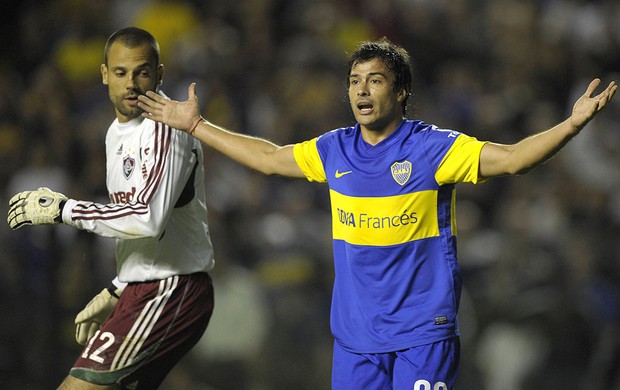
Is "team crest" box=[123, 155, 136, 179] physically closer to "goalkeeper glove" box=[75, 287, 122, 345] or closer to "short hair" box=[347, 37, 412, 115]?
"goalkeeper glove" box=[75, 287, 122, 345]

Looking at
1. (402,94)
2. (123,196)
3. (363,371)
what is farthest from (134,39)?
(363,371)

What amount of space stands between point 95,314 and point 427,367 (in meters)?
1.73

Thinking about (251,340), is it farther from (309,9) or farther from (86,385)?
(309,9)

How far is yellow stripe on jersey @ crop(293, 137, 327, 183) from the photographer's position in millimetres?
4504

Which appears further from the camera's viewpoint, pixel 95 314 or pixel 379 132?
pixel 95 314

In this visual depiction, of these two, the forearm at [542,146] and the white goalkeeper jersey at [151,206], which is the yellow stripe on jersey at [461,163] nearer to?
the forearm at [542,146]

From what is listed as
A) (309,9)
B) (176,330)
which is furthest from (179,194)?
(309,9)

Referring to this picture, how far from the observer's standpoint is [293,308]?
7.50 metres

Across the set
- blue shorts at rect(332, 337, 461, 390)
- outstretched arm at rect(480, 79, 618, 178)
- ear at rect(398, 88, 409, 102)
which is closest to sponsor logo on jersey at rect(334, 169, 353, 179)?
ear at rect(398, 88, 409, 102)

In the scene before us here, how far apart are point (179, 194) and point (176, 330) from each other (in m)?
0.66

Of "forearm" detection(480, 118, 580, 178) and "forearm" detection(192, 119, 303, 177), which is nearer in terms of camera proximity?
"forearm" detection(480, 118, 580, 178)

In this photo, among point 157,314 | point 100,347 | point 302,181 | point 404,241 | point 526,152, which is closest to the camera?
point 526,152

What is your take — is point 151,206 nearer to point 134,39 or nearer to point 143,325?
point 143,325

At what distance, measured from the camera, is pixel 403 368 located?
416 cm
